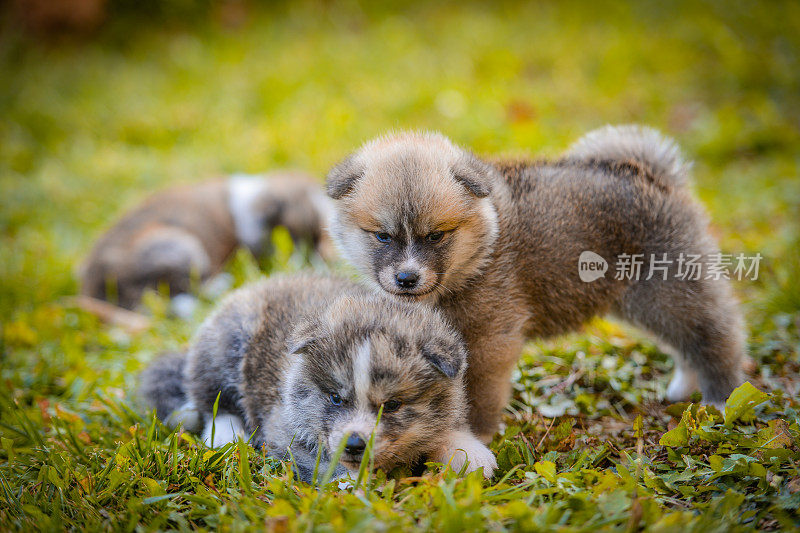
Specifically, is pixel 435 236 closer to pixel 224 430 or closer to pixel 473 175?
pixel 473 175

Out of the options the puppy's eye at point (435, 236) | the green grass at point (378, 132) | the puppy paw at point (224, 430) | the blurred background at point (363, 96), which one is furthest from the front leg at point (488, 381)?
the blurred background at point (363, 96)

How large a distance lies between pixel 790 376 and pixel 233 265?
4682 millimetres

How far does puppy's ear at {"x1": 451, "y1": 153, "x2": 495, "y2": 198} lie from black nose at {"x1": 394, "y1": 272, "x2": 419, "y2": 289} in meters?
0.53

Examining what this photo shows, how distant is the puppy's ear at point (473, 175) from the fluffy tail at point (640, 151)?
2.46ft

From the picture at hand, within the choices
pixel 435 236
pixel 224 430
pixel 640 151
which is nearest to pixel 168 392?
pixel 224 430

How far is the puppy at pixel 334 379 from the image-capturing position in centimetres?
266

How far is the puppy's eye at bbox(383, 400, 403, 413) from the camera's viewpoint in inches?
106

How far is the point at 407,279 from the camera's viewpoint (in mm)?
3078

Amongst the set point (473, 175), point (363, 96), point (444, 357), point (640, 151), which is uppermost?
point (363, 96)

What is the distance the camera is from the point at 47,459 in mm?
3025

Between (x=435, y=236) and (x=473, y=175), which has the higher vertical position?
(x=473, y=175)

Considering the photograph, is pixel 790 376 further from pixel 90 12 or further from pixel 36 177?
pixel 90 12

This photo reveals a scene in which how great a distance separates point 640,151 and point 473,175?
3.58 ft

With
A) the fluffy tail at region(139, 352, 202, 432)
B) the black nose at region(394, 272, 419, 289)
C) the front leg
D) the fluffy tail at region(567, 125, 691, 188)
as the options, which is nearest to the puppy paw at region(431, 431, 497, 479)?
the front leg
